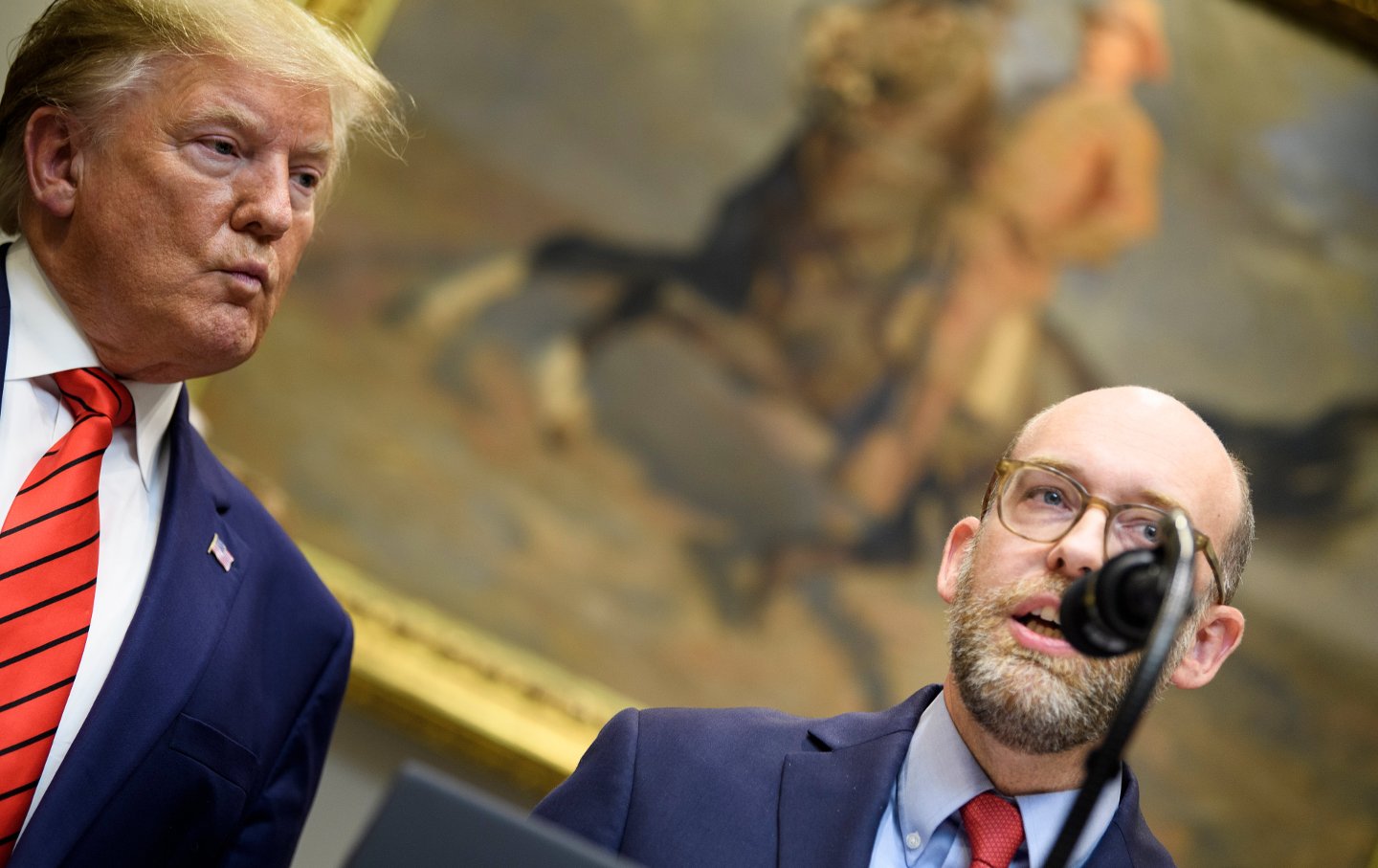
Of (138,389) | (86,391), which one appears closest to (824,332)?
(138,389)

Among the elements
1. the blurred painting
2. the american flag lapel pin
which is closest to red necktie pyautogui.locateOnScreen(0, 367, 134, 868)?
the american flag lapel pin

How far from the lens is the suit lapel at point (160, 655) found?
192 cm

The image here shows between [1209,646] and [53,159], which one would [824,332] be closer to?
[1209,646]

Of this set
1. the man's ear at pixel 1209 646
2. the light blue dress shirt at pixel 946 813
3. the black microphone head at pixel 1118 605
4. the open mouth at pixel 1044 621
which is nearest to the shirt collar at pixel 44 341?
the light blue dress shirt at pixel 946 813

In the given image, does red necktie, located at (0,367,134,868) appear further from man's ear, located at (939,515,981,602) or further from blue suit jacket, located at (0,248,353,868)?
man's ear, located at (939,515,981,602)

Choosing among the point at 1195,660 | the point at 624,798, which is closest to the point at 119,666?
the point at 624,798

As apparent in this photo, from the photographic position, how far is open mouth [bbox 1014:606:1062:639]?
1.87m

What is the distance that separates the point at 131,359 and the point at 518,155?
2.62 m

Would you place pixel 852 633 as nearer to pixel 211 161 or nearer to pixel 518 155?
pixel 518 155

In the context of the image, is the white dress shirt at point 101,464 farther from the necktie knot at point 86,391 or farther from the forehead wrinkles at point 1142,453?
the forehead wrinkles at point 1142,453

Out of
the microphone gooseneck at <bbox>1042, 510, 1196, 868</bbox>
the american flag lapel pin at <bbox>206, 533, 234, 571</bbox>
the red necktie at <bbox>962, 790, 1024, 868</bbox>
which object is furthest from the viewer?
the american flag lapel pin at <bbox>206, 533, 234, 571</bbox>

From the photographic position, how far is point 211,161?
211cm

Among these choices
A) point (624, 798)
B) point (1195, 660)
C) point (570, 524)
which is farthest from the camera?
point (570, 524)

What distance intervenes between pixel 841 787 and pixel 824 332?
2.84 meters
